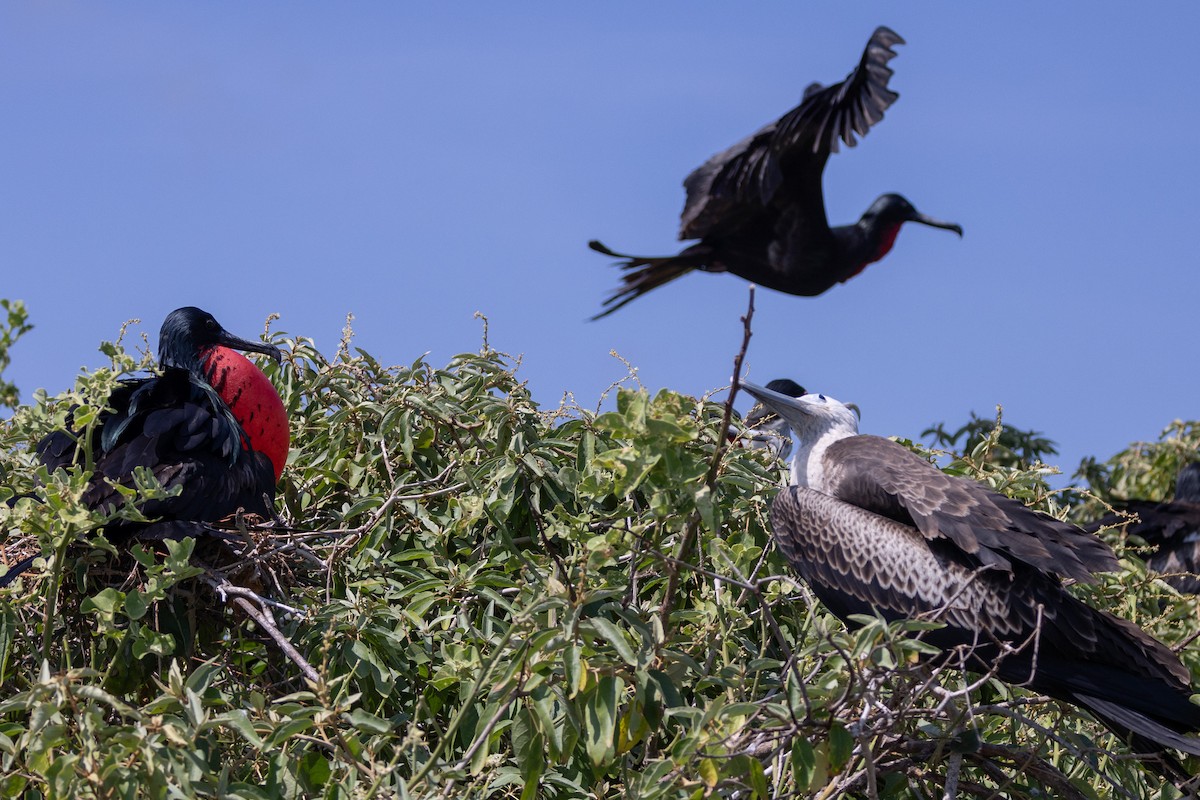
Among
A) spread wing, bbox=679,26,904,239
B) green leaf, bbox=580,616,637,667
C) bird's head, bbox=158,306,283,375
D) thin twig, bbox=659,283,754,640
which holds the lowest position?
green leaf, bbox=580,616,637,667

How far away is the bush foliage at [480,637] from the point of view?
8.11ft

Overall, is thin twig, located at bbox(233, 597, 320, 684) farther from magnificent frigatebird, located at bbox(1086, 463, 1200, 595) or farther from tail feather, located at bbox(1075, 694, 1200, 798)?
magnificent frigatebird, located at bbox(1086, 463, 1200, 595)

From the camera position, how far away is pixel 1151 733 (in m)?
3.50

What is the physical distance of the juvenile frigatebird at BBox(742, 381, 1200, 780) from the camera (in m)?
3.60

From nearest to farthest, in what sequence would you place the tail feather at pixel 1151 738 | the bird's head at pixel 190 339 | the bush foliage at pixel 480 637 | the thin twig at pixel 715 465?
the thin twig at pixel 715 465 < the bush foliage at pixel 480 637 < the tail feather at pixel 1151 738 < the bird's head at pixel 190 339

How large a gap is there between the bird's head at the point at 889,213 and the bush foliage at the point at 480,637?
79 centimetres

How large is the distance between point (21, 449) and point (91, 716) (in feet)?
7.34

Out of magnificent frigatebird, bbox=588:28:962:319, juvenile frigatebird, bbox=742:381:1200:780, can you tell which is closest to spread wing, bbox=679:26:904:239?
magnificent frigatebird, bbox=588:28:962:319

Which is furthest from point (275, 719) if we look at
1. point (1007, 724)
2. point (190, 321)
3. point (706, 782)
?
point (190, 321)

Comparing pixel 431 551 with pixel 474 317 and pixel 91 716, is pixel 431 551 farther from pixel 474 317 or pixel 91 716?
pixel 91 716

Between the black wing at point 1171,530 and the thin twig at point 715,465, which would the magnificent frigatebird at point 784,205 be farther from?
the black wing at point 1171,530

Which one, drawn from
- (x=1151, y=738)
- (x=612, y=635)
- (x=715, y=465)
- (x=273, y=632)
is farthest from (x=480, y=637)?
(x=1151, y=738)

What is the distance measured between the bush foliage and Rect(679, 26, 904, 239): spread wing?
67 cm

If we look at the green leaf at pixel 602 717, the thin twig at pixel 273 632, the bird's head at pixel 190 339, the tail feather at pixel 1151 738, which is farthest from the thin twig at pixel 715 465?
the bird's head at pixel 190 339
